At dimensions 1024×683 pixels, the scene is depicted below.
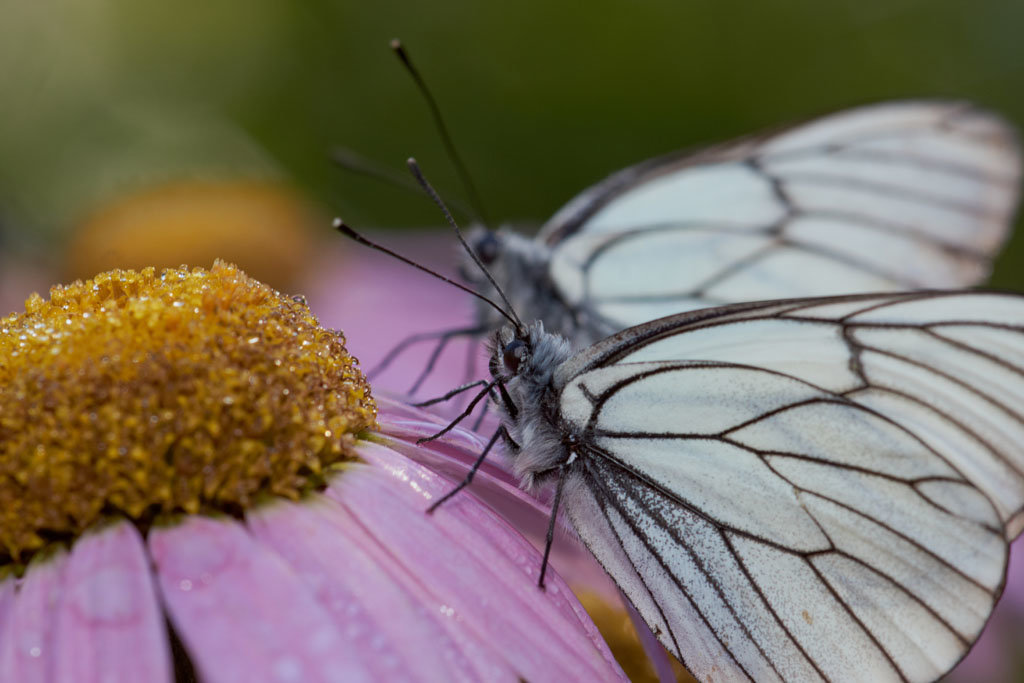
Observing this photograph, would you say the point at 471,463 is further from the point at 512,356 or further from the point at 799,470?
the point at 799,470

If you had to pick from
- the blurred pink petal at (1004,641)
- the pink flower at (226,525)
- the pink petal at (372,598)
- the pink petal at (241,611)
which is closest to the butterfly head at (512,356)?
the pink flower at (226,525)

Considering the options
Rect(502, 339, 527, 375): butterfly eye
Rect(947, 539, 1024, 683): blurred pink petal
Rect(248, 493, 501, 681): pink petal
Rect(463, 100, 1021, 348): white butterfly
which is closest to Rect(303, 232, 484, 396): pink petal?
Rect(463, 100, 1021, 348): white butterfly

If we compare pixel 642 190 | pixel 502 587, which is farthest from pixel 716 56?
pixel 502 587

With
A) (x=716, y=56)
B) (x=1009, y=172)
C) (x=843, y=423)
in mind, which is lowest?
(x=843, y=423)

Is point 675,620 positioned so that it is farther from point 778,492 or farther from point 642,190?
point 642,190

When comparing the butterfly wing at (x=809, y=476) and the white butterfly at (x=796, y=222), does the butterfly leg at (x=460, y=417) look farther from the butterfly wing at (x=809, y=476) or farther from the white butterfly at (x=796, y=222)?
the white butterfly at (x=796, y=222)

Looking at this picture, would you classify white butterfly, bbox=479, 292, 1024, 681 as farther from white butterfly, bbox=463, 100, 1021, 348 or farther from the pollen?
white butterfly, bbox=463, 100, 1021, 348

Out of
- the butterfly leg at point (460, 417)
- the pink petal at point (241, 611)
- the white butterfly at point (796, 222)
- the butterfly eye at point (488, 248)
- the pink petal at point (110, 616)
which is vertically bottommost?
the pink petal at point (110, 616)
